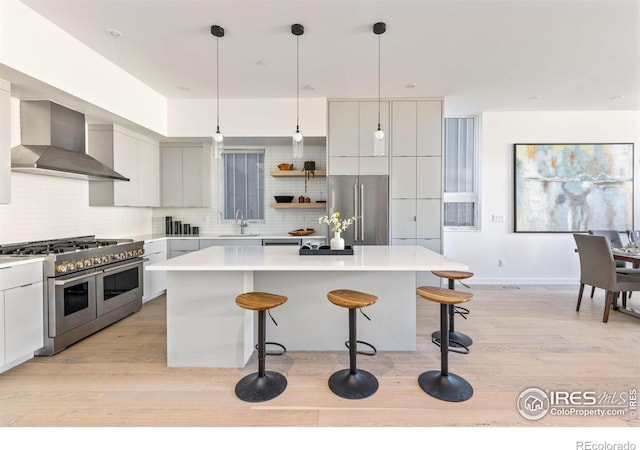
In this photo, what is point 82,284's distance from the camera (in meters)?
2.93

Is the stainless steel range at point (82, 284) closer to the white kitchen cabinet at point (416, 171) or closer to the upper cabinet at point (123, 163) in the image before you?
the upper cabinet at point (123, 163)

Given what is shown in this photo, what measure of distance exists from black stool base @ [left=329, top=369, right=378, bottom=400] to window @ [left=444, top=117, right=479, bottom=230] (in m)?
3.85

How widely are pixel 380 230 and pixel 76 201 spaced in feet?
13.0

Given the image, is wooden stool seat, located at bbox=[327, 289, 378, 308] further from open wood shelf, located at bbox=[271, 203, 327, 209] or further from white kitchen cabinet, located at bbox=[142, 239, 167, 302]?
white kitchen cabinet, located at bbox=[142, 239, 167, 302]

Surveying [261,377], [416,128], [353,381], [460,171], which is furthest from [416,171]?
[261,377]

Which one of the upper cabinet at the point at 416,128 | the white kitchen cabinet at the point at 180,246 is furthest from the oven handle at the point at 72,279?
the upper cabinet at the point at 416,128

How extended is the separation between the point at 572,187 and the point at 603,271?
2186mm

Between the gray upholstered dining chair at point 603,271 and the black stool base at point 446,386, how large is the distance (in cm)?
250

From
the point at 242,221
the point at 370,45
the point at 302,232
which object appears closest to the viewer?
the point at 370,45

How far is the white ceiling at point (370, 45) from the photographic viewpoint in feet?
8.30

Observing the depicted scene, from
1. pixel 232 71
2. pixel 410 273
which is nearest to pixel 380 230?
pixel 410 273

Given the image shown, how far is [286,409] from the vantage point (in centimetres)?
199

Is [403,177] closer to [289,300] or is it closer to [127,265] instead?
[289,300]

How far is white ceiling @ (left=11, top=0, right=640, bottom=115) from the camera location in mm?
2531
